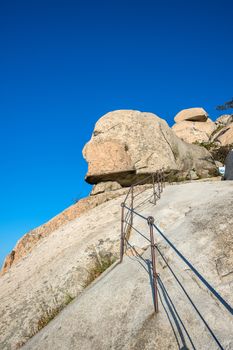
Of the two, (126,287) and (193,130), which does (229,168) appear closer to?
(126,287)

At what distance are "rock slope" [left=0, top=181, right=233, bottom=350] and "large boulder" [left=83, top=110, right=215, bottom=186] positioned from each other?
774 cm

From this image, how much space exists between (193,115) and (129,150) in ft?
141

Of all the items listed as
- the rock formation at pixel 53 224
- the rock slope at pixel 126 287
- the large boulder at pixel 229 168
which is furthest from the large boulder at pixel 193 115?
the rock slope at pixel 126 287

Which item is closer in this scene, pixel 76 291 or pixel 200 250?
pixel 200 250

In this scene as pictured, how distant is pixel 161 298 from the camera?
7570 mm

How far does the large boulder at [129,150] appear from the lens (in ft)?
72.9

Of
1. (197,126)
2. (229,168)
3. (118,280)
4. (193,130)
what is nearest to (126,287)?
(118,280)

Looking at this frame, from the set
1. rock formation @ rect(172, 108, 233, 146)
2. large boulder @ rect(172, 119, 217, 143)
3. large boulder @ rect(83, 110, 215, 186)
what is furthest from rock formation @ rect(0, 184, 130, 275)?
large boulder @ rect(172, 119, 217, 143)

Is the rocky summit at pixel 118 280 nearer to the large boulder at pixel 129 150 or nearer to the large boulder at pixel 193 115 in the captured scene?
the large boulder at pixel 129 150

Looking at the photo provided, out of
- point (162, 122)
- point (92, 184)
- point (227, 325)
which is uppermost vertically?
point (162, 122)

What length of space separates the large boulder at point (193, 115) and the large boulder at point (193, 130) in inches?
89.9

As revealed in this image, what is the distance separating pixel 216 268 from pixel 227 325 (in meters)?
1.73

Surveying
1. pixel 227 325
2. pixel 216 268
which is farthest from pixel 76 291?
pixel 227 325

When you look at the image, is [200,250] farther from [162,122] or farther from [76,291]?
[162,122]
